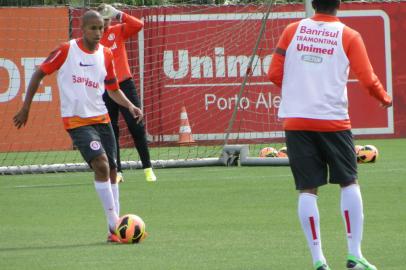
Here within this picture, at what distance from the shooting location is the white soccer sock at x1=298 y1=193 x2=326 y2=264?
822 centimetres

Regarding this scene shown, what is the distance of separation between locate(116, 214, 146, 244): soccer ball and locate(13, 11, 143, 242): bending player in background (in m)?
0.12

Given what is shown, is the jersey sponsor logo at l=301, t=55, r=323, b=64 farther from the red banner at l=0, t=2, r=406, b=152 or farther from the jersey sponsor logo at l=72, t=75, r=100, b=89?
the red banner at l=0, t=2, r=406, b=152

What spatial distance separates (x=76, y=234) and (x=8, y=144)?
11.7 m

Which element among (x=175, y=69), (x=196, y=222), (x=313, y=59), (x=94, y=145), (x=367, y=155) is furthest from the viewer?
(x=175, y=69)

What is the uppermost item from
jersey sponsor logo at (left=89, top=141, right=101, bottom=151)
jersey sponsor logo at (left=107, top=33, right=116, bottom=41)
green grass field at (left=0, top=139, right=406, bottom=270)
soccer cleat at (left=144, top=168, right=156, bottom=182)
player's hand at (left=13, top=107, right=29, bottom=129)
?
player's hand at (left=13, top=107, right=29, bottom=129)

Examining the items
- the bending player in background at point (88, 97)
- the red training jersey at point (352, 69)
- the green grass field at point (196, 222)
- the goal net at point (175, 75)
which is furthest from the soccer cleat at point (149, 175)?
the red training jersey at point (352, 69)

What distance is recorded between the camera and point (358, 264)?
8141 mm

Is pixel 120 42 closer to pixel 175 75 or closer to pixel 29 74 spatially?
pixel 29 74

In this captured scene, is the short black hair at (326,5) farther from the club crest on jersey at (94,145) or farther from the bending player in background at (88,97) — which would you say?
the club crest on jersey at (94,145)

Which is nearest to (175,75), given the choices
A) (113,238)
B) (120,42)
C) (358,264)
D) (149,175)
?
(149,175)

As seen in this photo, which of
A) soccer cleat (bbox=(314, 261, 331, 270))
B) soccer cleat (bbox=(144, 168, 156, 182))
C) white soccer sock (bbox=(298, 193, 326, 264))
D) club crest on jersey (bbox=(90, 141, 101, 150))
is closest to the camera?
soccer cleat (bbox=(314, 261, 331, 270))

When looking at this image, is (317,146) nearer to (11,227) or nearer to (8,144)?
(11,227)

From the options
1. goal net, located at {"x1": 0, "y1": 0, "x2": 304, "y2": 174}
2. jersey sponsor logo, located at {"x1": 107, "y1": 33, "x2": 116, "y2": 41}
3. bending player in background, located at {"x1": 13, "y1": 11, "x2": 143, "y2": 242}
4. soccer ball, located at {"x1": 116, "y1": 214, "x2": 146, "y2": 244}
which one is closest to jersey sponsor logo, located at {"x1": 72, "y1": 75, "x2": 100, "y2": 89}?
bending player in background, located at {"x1": 13, "y1": 11, "x2": 143, "y2": 242}

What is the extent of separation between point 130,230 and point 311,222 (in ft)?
7.65
